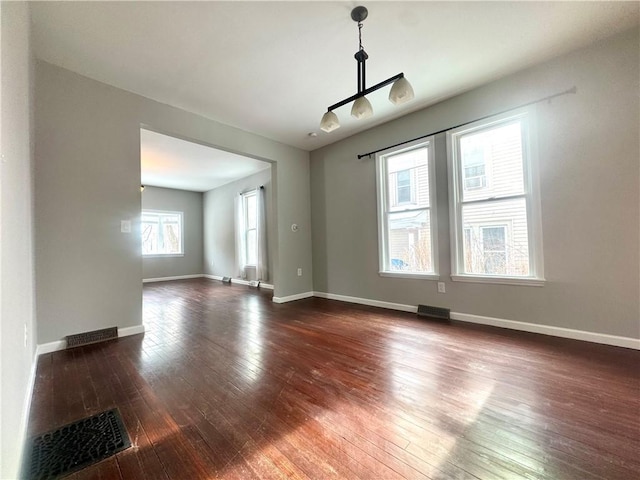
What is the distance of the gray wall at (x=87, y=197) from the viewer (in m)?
2.55

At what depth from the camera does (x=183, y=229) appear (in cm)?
821

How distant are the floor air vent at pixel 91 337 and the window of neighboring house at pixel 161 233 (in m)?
5.33

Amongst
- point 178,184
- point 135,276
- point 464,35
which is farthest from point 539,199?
point 178,184

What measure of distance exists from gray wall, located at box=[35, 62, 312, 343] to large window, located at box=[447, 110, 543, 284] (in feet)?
12.0

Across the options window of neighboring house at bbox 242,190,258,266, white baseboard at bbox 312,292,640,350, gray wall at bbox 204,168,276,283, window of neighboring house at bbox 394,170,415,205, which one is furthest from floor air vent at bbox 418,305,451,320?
gray wall at bbox 204,168,276,283

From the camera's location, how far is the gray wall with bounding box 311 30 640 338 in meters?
2.37

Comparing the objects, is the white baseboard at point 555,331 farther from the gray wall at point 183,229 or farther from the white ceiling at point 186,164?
the gray wall at point 183,229

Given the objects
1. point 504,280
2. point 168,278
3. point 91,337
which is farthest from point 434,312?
point 168,278

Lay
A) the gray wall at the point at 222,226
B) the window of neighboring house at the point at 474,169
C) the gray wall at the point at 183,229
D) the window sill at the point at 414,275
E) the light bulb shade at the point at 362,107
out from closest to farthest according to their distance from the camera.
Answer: the light bulb shade at the point at 362,107 → the window of neighboring house at the point at 474,169 → the window sill at the point at 414,275 → the gray wall at the point at 222,226 → the gray wall at the point at 183,229

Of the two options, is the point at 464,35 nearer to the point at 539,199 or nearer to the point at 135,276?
the point at 539,199

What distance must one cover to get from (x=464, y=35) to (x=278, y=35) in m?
1.64

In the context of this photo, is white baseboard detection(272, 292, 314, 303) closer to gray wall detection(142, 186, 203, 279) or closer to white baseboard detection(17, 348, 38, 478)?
white baseboard detection(17, 348, 38, 478)

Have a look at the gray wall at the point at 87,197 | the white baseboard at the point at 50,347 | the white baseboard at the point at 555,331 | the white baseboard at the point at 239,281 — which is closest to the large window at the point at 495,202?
the white baseboard at the point at 555,331

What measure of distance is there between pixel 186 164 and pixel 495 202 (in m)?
5.72
